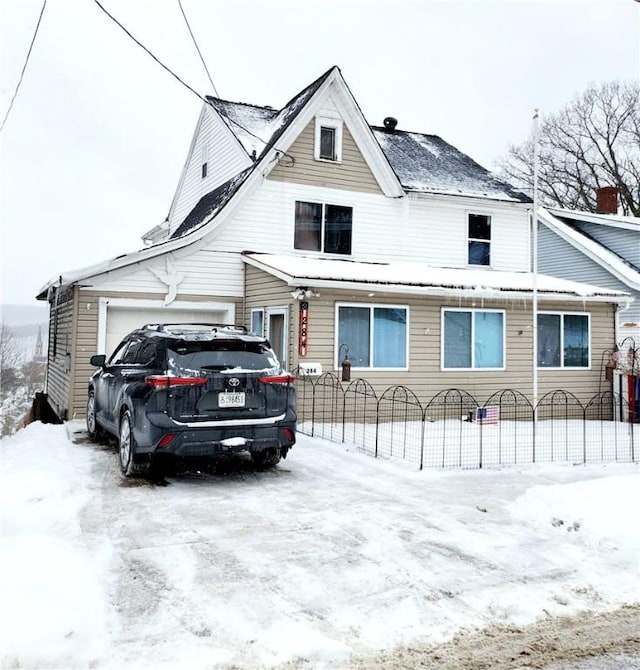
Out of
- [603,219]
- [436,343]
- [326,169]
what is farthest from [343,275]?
[603,219]

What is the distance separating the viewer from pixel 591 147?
37844 mm

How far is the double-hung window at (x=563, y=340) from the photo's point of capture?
14.8 meters

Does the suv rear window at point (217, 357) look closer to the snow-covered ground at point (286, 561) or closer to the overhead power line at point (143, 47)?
the snow-covered ground at point (286, 561)

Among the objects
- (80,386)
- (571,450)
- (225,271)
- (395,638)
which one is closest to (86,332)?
(80,386)

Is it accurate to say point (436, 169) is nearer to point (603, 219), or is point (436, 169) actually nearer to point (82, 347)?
point (603, 219)

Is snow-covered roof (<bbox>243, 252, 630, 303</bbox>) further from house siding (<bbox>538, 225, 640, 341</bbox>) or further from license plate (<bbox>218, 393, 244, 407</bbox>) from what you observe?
license plate (<bbox>218, 393, 244, 407</bbox>)

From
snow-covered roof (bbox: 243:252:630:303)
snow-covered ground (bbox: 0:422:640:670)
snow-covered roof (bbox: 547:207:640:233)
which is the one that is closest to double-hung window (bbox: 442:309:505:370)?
snow-covered roof (bbox: 243:252:630:303)

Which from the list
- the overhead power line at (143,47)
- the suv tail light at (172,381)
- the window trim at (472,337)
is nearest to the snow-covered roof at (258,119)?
the overhead power line at (143,47)

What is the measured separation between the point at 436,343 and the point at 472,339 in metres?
0.96

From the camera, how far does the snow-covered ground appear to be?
354 cm

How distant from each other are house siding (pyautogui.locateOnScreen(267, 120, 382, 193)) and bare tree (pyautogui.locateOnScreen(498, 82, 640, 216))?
982 inches

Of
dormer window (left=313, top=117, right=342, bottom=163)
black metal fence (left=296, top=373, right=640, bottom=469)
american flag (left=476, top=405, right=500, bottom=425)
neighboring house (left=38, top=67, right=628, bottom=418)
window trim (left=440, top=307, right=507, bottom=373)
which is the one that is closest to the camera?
black metal fence (left=296, top=373, right=640, bottom=469)

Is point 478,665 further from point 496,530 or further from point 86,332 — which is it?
point 86,332

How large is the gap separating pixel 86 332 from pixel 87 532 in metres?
8.52
